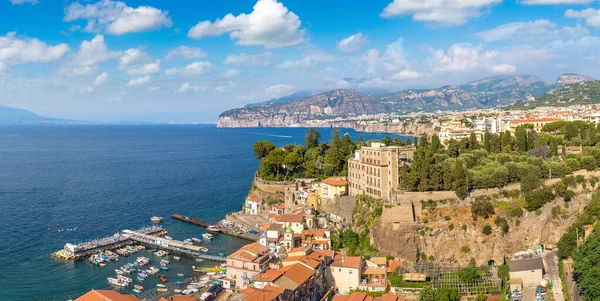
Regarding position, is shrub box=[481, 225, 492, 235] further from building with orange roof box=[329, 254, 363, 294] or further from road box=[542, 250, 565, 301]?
building with orange roof box=[329, 254, 363, 294]

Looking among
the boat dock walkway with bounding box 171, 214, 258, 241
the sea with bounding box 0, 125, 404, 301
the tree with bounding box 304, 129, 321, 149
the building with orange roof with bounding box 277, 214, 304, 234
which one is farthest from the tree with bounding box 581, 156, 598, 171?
the tree with bounding box 304, 129, 321, 149

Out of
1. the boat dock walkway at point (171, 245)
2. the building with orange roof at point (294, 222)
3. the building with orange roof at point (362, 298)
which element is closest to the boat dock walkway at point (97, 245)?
the boat dock walkway at point (171, 245)

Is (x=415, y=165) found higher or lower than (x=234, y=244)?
higher

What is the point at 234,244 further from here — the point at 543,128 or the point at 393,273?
the point at 543,128

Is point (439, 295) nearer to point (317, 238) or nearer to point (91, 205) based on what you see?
point (317, 238)

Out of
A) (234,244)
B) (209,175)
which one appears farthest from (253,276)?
(209,175)

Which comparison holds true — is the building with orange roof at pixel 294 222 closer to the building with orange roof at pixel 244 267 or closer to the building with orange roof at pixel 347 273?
the building with orange roof at pixel 244 267

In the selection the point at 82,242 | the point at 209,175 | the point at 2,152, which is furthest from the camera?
the point at 2,152
